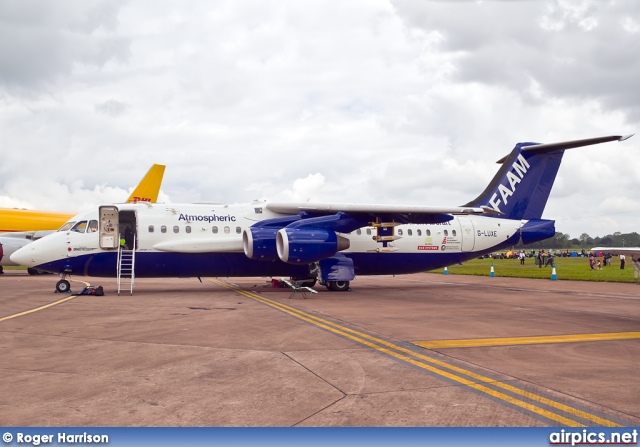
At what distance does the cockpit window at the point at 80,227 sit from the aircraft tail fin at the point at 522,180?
53.4 feet

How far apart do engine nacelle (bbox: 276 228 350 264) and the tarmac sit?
5.38m

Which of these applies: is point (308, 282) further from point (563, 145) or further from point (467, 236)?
point (563, 145)

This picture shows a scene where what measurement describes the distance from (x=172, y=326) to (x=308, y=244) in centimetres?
887

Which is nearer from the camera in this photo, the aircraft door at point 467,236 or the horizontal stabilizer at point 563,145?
the horizontal stabilizer at point 563,145

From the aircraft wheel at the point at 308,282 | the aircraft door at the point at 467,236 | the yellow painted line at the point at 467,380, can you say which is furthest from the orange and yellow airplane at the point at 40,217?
the yellow painted line at the point at 467,380

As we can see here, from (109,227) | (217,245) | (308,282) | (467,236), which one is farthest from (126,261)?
(467,236)

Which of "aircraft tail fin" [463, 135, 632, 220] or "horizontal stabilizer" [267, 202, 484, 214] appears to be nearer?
"horizontal stabilizer" [267, 202, 484, 214]

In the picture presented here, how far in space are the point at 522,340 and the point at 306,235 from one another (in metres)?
11.0

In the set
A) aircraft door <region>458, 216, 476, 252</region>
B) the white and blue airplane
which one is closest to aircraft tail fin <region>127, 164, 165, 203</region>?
the white and blue airplane

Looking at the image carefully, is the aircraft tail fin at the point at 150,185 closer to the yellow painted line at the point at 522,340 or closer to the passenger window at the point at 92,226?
the passenger window at the point at 92,226

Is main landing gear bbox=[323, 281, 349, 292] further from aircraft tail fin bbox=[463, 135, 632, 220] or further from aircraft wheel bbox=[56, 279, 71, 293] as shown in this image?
aircraft wheel bbox=[56, 279, 71, 293]

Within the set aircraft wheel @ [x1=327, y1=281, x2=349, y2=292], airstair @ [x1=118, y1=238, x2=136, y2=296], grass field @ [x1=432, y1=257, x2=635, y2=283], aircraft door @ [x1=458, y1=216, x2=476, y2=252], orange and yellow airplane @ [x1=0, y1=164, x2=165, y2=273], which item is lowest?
grass field @ [x1=432, y1=257, x2=635, y2=283]

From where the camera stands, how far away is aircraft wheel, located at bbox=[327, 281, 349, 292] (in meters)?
22.1

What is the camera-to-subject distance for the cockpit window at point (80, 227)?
1941 cm
